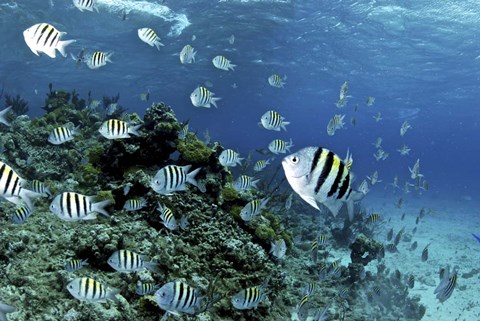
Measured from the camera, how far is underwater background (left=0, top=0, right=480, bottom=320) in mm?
6035

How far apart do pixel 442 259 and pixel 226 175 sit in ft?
43.3

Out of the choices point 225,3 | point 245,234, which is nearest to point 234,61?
point 225,3

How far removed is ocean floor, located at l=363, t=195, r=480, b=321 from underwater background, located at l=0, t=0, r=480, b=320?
0.10 metres

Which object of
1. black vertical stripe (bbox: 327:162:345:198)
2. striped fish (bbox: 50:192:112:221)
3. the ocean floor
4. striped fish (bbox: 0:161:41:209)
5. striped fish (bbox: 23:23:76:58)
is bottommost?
the ocean floor

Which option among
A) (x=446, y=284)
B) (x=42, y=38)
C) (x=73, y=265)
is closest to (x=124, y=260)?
(x=73, y=265)

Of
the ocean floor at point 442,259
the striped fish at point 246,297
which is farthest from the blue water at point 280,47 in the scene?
the striped fish at point 246,297

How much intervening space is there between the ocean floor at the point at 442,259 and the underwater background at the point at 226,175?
0.10 meters

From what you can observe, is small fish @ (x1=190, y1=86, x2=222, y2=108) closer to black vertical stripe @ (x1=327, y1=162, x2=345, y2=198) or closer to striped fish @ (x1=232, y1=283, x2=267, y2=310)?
striped fish @ (x1=232, y1=283, x2=267, y2=310)

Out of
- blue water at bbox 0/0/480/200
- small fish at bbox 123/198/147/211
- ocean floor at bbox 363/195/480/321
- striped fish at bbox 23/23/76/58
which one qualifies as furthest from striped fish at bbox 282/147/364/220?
blue water at bbox 0/0/480/200

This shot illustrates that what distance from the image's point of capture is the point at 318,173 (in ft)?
8.46

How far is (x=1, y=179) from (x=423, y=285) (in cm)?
1402

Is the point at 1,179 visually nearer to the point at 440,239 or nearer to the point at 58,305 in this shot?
the point at 58,305

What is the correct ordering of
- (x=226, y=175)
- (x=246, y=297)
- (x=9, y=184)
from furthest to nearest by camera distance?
1. (x=226, y=175)
2. (x=246, y=297)
3. (x=9, y=184)

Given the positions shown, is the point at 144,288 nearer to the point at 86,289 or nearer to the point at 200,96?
the point at 86,289
